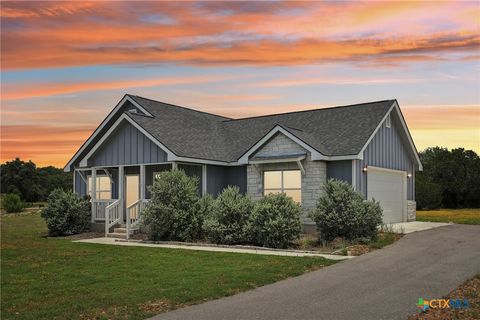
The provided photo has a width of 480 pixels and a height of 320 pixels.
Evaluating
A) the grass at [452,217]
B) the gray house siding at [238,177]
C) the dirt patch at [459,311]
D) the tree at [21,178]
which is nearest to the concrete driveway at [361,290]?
the dirt patch at [459,311]

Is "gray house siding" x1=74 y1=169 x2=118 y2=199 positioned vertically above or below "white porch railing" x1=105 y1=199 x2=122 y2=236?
above

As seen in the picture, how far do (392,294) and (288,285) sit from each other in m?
2.02

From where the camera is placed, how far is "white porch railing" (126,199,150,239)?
20938 mm

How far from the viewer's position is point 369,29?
1759 centimetres

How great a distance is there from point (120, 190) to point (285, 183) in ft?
24.3

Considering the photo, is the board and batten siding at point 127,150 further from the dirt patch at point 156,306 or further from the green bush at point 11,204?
the green bush at point 11,204

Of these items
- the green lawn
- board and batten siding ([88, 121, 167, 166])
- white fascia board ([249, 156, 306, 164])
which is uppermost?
board and batten siding ([88, 121, 167, 166])

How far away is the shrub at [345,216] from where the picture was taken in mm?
16438

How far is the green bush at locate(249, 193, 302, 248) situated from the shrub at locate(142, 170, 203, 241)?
9.09ft

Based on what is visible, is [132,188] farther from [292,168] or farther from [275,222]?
[275,222]

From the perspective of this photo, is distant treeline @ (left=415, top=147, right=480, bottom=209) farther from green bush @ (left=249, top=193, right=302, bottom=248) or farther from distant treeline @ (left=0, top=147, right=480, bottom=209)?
green bush @ (left=249, top=193, right=302, bottom=248)

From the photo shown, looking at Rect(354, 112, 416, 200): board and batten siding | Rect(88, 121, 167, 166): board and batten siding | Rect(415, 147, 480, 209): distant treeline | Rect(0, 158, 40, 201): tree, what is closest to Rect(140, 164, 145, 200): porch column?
Rect(88, 121, 167, 166): board and batten siding

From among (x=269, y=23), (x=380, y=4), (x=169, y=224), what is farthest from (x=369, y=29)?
(x=169, y=224)

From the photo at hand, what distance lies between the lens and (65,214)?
22844mm
